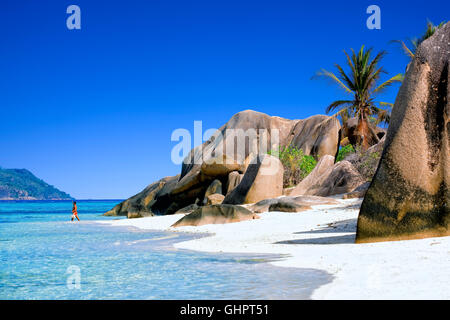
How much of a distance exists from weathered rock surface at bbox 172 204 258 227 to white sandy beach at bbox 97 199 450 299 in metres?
1.32

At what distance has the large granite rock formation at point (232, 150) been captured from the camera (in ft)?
84.4

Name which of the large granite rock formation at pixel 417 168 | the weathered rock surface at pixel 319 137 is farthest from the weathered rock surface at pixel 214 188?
the large granite rock formation at pixel 417 168

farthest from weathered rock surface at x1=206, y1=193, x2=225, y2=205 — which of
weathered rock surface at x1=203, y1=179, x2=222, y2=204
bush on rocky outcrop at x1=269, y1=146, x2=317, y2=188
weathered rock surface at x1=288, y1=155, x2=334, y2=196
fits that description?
bush on rocky outcrop at x1=269, y1=146, x2=317, y2=188

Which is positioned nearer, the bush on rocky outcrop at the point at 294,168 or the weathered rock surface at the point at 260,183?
the weathered rock surface at the point at 260,183

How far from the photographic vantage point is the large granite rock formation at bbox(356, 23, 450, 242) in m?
6.53

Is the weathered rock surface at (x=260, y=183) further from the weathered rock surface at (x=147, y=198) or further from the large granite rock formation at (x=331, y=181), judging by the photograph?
the weathered rock surface at (x=147, y=198)

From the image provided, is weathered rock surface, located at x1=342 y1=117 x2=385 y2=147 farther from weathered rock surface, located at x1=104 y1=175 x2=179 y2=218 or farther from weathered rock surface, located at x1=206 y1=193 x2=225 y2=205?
weathered rock surface, located at x1=104 y1=175 x2=179 y2=218

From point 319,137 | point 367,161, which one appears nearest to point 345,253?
point 367,161

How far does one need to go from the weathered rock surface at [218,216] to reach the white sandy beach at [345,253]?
1318 mm

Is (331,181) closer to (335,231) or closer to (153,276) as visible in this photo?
(335,231)
